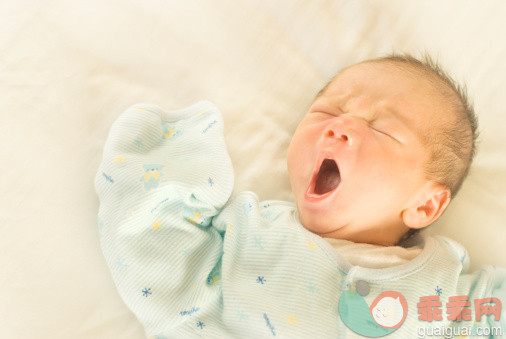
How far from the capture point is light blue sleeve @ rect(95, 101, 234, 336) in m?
1.12

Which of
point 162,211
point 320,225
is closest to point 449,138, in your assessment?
point 320,225

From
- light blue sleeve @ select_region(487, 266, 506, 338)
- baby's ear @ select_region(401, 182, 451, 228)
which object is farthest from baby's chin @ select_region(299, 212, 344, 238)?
light blue sleeve @ select_region(487, 266, 506, 338)

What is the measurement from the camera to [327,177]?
1263mm

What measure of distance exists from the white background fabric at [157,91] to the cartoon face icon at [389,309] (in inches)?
14.3

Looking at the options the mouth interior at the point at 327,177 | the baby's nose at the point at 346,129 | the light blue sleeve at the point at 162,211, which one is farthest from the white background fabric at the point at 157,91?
the baby's nose at the point at 346,129

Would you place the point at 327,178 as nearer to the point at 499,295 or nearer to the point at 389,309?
the point at 389,309

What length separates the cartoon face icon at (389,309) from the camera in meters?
1.09

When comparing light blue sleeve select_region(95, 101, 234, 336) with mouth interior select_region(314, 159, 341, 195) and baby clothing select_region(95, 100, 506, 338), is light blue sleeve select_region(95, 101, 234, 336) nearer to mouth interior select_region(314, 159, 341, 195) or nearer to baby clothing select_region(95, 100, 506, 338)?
baby clothing select_region(95, 100, 506, 338)

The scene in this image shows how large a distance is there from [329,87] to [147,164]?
55 cm

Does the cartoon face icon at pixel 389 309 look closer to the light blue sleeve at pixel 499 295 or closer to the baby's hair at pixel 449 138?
the light blue sleeve at pixel 499 295

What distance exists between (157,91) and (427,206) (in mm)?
836

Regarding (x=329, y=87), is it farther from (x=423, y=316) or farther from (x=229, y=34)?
(x=423, y=316)

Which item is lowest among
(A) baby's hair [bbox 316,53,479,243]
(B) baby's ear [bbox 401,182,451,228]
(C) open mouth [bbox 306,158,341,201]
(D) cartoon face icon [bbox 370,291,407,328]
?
(D) cartoon face icon [bbox 370,291,407,328]

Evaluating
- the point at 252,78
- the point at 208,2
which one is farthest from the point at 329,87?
the point at 208,2
